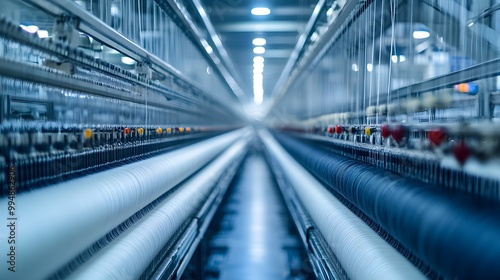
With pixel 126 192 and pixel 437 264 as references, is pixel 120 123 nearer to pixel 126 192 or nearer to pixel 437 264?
pixel 126 192

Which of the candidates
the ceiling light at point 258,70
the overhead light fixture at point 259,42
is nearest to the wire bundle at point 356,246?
the overhead light fixture at point 259,42

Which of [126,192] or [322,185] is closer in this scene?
[126,192]

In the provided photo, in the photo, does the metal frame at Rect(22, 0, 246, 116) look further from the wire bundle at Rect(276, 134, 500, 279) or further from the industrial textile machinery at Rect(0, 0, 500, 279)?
the wire bundle at Rect(276, 134, 500, 279)

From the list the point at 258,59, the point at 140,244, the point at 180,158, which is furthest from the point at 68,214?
the point at 258,59

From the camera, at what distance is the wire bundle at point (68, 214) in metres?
1.06

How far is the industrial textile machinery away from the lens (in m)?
1.07

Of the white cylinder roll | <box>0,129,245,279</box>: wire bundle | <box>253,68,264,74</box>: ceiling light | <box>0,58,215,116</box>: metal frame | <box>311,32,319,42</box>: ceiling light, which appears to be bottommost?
the white cylinder roll

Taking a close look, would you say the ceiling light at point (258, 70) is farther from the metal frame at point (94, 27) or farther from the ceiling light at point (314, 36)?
the metal frame at point (94, 27)

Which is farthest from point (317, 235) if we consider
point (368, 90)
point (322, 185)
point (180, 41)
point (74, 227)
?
point (180, 41)

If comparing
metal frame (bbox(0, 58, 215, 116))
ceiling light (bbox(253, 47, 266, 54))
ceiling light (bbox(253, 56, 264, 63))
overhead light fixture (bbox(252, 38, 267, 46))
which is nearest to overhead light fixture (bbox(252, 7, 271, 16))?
overhead light fixture (bbox(252, 38, 267, 46))

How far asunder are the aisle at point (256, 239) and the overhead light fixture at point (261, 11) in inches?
122

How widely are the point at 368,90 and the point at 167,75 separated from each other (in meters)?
1.63

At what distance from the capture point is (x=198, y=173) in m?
4.72

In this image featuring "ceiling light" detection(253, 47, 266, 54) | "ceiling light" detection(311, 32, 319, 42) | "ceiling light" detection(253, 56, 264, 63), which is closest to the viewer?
"ceiling light" detection(311, 32, 319, 42)
